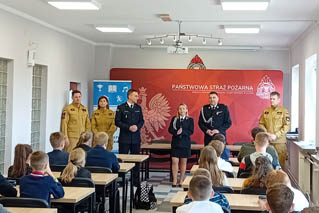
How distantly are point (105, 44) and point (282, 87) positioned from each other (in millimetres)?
4899

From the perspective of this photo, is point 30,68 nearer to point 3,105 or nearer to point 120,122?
point 3,105

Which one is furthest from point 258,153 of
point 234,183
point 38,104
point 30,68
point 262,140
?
point 38,104

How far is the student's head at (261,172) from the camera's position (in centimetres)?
488

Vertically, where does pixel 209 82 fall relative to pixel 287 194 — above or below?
above

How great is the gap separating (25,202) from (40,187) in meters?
0.36

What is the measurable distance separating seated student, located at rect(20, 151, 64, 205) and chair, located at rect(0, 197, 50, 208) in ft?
1.01

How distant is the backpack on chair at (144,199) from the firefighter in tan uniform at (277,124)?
280 cm

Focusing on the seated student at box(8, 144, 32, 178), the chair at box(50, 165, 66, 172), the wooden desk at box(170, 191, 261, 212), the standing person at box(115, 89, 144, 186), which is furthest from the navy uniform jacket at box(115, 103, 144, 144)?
the wooden desk at box(170, 191, 261, 212)

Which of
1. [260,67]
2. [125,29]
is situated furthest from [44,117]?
[260,67]

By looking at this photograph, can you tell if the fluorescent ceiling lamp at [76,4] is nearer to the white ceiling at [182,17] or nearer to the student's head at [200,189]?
the white ceiling at [182,17]

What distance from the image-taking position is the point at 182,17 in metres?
9.09

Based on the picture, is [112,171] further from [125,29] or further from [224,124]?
[125,29]

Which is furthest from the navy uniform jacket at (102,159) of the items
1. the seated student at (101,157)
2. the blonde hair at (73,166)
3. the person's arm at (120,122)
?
the person's arm at (120,122)

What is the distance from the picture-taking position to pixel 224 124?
10055mm
